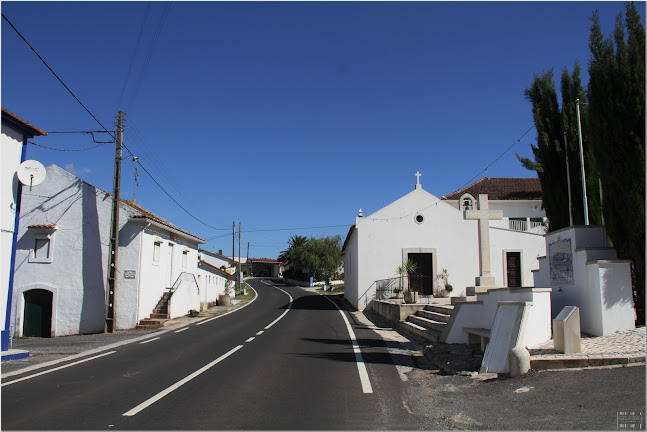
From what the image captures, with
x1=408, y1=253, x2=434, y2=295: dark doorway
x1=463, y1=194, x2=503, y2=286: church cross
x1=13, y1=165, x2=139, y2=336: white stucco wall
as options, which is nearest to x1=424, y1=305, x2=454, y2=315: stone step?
x1=463, y1=194, x2=503, y2=286: church cross

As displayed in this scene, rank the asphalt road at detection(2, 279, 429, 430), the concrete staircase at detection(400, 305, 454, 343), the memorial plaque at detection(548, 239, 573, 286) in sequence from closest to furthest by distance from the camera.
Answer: the asphalt road at detection(2, 279, 429, 430)
the memorial plaque at detection(548, 239, 573, 286)
the concrete staircase at detection(400, 305, 454, 343)

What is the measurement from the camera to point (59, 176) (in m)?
20.5

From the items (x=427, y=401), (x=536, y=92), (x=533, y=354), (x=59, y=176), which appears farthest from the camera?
(x=59, y=176)

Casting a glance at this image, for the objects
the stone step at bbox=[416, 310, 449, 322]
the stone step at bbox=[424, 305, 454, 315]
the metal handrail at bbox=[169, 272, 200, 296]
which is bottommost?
the stone step at bbox=[416, 310, 449, 322]

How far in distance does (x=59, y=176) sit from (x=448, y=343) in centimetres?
1717

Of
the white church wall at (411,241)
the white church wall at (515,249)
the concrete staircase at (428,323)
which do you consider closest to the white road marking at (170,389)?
the concrete staircase at (428,323)

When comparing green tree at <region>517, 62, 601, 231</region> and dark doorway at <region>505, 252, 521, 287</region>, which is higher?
green tree at <region>517, 62, 601, 231</region>

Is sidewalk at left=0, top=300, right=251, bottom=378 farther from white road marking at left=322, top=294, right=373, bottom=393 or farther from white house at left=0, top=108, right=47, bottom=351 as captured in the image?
white road marking at left=322, top=294, right=373, bottom=393

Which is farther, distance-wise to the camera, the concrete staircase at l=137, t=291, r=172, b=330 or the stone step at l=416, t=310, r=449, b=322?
the concrete staircase at l=137, t=291, r=172, b=330

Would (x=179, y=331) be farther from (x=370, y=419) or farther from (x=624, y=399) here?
(x=624, y=399)

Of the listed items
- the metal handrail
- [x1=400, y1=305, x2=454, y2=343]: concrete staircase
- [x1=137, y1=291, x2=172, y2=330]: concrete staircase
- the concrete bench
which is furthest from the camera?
the metal handrail

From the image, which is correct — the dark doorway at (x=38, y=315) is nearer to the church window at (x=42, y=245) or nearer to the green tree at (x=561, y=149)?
the church window at (x=42, y=245)

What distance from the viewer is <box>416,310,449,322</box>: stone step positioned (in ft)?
52.1

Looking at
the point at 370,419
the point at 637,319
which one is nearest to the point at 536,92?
the point at 637,319
